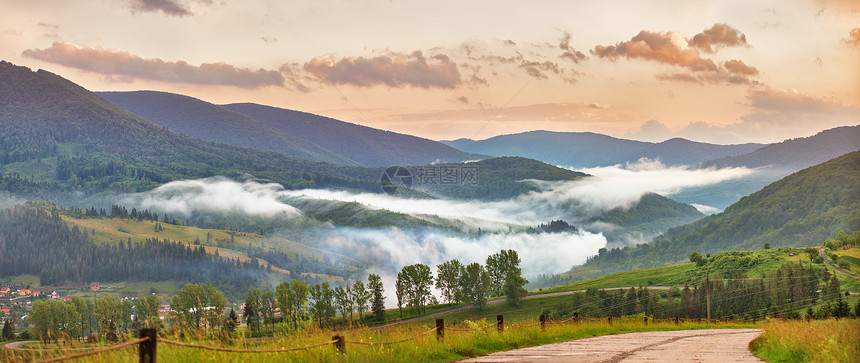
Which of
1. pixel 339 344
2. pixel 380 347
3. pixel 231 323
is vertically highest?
pixel 231 323

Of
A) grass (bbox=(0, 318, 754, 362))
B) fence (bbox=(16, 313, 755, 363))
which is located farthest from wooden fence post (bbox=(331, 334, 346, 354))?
grass (bbox=(0, 318, 754, 362))

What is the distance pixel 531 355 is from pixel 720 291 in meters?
168

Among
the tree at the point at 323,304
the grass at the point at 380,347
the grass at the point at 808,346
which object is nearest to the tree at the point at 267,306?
the grass at the point at 380,347

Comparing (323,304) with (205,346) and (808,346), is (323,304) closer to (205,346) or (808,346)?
(808,346)

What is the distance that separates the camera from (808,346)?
1831cm

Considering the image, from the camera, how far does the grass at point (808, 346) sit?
15.5m

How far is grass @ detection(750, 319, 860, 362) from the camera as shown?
15.5m

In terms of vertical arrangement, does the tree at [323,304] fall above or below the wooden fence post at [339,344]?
below

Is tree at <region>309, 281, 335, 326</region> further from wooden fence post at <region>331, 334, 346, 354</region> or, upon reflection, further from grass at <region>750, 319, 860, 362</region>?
wooden fence post at <region>331, 334, 346, 354</region>

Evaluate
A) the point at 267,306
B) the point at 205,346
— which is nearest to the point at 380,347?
the point at 205,346

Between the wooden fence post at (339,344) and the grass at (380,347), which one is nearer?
the grass at (380,347)

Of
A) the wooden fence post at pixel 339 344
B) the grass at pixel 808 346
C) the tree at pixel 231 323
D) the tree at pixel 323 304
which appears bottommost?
the tree at pixel 323 304

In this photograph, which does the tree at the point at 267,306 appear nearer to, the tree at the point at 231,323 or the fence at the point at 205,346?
the tree at the point at 231,323

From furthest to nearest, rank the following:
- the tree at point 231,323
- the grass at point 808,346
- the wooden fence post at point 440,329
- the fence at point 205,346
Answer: the wooden fence post at point 440,329
the tree at point 231,323
the grass at point 808,346
the fence at point 205,346
